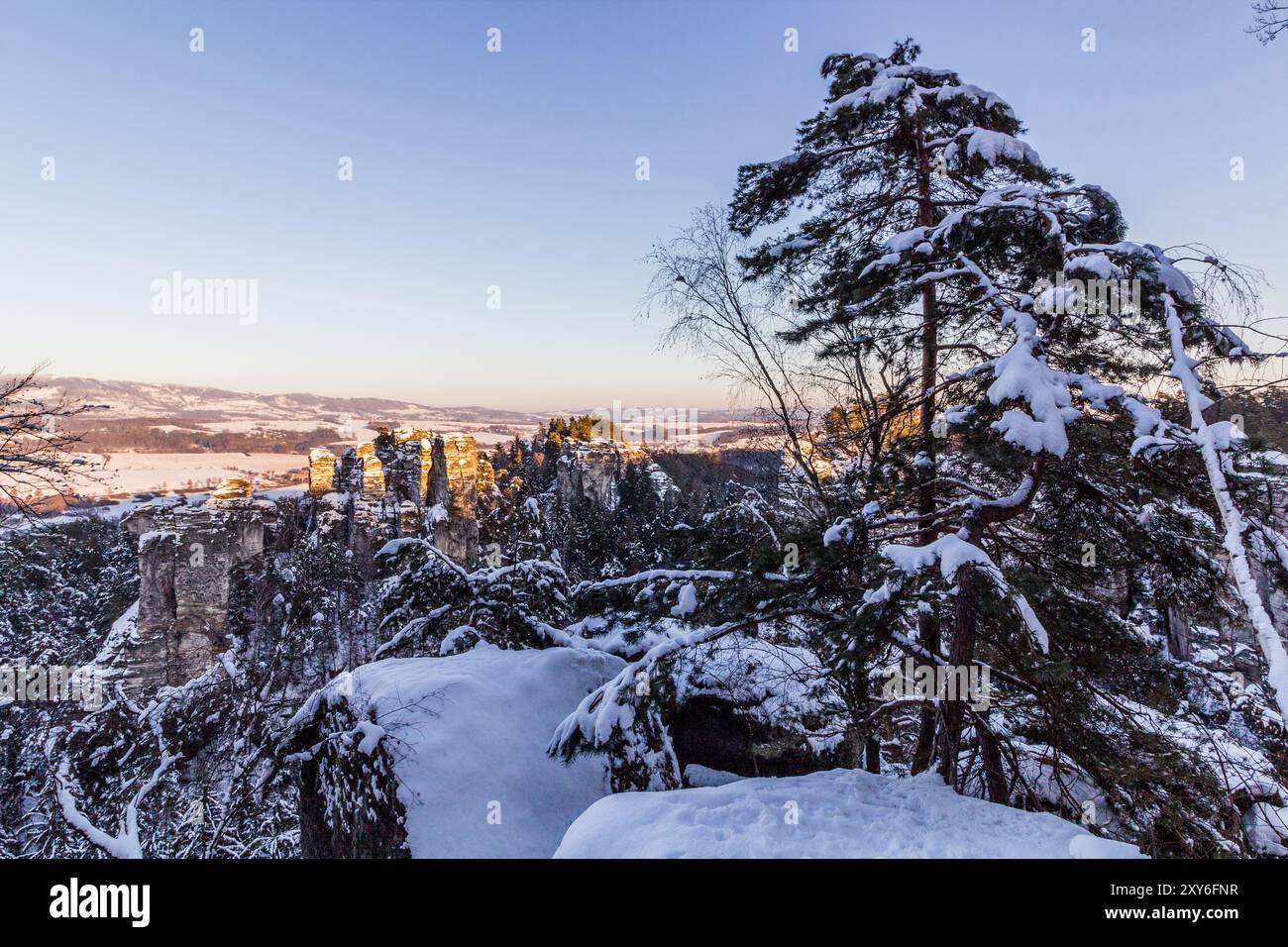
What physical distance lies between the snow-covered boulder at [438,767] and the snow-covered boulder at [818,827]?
1.63 metres

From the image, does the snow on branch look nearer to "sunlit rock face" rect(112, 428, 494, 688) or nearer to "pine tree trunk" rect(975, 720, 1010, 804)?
"pine tree trunk" rect(975, 720, 1010, 804)

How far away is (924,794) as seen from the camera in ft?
14.6

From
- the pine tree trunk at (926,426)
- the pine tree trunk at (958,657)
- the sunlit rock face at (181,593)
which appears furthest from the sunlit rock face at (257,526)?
the pine tree trunk at (958,657)

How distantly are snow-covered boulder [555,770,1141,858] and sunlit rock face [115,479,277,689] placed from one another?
31.4 metres

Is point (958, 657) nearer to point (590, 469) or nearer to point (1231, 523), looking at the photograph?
point (1231, 523)

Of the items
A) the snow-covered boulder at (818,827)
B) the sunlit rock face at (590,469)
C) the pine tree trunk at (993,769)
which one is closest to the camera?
the snow-covered boulder at (818,827)

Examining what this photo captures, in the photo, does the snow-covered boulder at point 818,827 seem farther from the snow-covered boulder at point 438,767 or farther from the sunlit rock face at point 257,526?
the sunlit rock face at point 257,526

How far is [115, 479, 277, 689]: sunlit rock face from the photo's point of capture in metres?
26.9

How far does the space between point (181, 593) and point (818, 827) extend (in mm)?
34157

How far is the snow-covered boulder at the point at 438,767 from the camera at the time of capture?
5078 mm

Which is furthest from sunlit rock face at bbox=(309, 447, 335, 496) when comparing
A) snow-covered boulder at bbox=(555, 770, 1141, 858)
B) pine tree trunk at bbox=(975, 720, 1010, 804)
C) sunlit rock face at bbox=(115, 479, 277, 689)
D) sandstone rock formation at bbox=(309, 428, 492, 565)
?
pine tree trunk at bbox=(975, 720, 1010, 804)

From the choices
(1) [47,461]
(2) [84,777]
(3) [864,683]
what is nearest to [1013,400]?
(3) [864,683]
